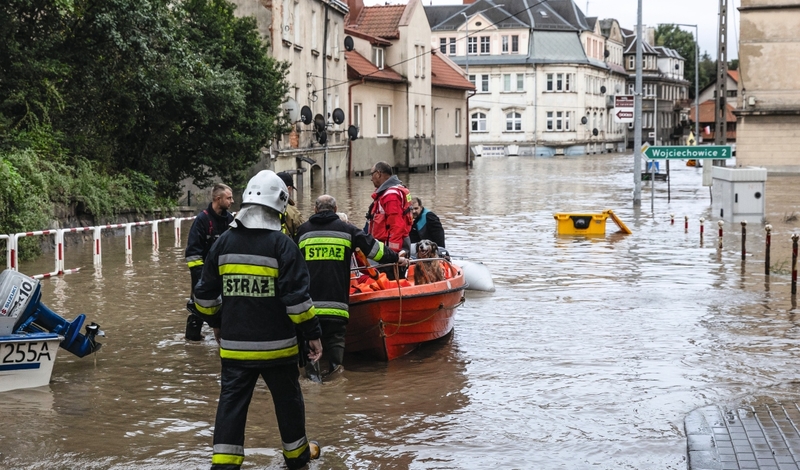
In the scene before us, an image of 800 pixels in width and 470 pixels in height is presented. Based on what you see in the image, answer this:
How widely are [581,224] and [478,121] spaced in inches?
2963

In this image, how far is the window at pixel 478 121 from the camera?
99.2 m

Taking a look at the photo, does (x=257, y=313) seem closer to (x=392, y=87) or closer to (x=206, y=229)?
(x=206, y=229)

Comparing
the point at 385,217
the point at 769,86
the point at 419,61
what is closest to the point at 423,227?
the point at 385,217

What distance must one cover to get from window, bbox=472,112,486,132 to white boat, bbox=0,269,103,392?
90.5 m

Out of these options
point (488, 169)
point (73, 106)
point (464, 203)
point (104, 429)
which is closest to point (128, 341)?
point (104, 429)

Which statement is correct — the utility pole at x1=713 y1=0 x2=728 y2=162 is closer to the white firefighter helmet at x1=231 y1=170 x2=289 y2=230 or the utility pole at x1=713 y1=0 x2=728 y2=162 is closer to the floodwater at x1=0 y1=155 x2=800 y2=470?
the floodwater at x1=0 y1=155 x2=800 y2=470

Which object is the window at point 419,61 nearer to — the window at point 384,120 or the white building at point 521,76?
the window at point 384,120

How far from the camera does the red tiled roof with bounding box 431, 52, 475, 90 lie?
71019 millimetres

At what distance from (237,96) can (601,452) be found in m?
20.0

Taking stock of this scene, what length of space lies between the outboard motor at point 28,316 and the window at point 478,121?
296 ft

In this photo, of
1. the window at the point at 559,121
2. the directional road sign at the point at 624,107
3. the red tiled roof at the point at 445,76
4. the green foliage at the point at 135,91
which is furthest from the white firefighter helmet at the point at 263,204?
the window at the point at 559,121

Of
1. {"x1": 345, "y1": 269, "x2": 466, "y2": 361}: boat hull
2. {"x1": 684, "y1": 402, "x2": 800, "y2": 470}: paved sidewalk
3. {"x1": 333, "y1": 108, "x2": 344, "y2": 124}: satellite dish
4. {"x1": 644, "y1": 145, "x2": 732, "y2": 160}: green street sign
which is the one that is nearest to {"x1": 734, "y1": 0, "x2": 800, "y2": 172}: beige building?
{"x1": 333, "y1": 108, "x2": 344, "y2": 124}: satellite dish

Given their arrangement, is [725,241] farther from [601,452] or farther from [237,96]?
[601,452]

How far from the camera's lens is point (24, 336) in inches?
368
